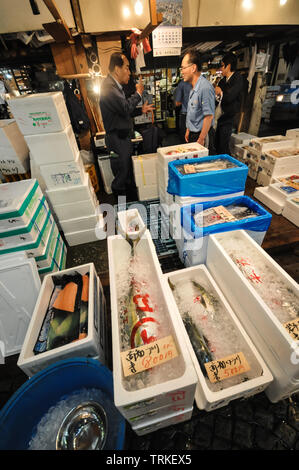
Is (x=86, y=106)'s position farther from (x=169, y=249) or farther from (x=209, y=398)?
(x=209, y=398)

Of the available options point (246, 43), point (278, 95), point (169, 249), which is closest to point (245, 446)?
point (169, 249)

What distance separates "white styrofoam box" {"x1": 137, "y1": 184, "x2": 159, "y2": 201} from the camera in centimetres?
394

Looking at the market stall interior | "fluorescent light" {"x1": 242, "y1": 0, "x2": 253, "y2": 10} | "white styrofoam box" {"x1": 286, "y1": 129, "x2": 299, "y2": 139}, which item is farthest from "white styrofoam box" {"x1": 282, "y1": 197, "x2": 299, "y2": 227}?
"fluorescent light" {"x1": 242, "y1": 0, "x2": 253, "y2": 10}

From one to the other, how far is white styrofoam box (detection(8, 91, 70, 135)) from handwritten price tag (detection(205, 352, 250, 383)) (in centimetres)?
301

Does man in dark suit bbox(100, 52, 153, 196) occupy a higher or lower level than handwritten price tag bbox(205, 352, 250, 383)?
higher

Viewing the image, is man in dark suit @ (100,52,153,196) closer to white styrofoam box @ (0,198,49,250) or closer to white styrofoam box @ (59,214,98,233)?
white styrofoam box @ (59,214,98,233)

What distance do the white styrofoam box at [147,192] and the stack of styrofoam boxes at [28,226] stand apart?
185 centimetres

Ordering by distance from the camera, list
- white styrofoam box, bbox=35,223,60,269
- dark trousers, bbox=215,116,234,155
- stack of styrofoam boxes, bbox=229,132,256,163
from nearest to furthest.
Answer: white styrofoam box, bbox=35,223,60,269
dark trousers, bbox=215,116,234,155
stack of styrofoam boxes, bbox=229,132,256,163

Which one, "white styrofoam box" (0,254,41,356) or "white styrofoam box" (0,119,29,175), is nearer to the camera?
"white styrofoam box" (0,254,41,356)

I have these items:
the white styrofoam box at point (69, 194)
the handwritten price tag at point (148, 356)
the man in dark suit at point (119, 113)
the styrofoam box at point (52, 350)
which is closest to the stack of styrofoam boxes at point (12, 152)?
the white styrofoam box at point (69, 194)

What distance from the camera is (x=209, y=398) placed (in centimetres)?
126

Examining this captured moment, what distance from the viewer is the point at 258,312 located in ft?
4.63

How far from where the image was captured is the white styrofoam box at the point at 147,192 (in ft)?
12.9

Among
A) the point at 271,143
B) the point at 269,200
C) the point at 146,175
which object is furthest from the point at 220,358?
the point at 271,143
